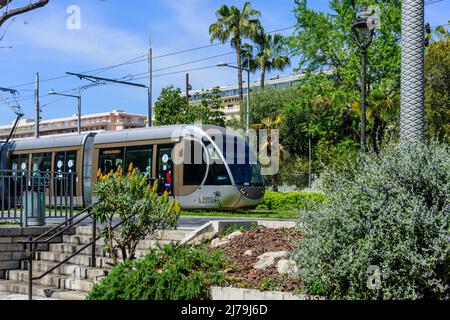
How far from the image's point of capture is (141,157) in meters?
22.8

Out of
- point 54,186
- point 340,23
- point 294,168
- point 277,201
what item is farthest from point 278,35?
point 54,186

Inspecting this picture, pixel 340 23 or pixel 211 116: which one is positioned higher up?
pixel 340 23

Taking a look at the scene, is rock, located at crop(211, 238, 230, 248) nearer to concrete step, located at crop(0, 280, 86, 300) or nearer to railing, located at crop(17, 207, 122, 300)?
railing, located at crop(17, 207, 122, 300)

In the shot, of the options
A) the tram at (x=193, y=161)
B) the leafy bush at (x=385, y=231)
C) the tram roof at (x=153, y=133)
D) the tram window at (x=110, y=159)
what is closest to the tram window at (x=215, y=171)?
the tram at (x=193, y=161)

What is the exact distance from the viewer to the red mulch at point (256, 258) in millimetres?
7656

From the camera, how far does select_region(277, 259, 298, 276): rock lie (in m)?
7.49

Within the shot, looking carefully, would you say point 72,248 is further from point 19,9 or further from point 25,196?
point 19,9

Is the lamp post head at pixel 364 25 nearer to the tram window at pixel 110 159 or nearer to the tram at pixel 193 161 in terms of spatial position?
the tram at pixel 193 161

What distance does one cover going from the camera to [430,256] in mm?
6527

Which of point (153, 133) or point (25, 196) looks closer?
point (25, 196)

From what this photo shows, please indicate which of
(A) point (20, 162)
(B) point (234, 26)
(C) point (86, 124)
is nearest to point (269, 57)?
(B) point (234, 26)

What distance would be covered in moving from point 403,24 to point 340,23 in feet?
88.4

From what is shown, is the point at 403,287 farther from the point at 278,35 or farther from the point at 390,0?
the point at 278,35

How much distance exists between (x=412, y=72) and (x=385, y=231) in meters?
4.61
